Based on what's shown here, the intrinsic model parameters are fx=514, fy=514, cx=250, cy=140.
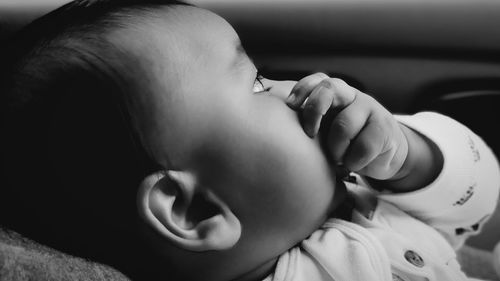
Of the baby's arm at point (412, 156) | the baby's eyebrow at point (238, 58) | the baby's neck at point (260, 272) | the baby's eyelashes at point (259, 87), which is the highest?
the baby's eyebrow at point (238, 58)

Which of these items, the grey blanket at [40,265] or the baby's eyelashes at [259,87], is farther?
the baby's eyelashes at [259,87]

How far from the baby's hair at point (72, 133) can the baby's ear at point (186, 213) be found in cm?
2

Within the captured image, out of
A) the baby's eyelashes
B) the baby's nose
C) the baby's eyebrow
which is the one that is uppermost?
the baby's eyebrow

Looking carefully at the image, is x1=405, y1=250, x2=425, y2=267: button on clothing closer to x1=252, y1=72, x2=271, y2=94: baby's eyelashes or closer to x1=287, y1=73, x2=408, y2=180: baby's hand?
x1=287, y1=73, x2=408, y2=180: baby's hand

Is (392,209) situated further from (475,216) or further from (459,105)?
(459,105)

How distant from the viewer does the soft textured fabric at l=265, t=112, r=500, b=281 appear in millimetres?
663

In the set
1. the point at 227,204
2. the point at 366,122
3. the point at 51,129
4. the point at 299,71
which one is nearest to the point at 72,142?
the point at 51,129

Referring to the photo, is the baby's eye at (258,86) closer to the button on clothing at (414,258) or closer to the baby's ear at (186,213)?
the baby's ear at (186,213)

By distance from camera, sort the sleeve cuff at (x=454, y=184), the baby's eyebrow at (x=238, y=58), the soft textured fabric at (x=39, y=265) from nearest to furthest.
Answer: the soft textured fabric at (x=39, y=265) < the baby's eyebrow at (x=238, y=58) < the sleeve cuff at (x=454, y=184)

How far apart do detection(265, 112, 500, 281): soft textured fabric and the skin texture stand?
38 millimetres

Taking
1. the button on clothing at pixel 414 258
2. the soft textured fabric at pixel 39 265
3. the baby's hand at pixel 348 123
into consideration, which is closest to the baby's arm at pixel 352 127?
the baby's hand at pixel 348 123

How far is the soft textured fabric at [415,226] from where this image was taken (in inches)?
26.1

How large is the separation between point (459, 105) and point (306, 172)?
1.76ft

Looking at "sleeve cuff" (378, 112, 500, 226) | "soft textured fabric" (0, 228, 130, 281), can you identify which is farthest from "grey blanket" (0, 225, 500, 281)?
"sleeve cuff" (378, 112, 500, 226)
